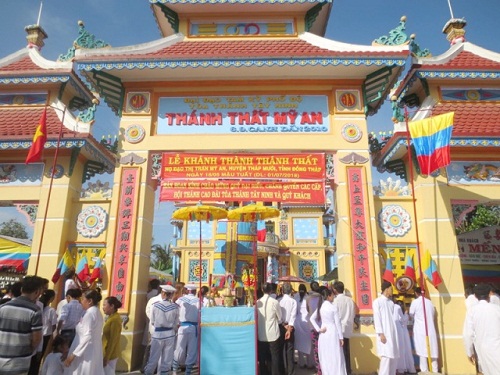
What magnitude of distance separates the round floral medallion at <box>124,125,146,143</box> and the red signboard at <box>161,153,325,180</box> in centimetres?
70

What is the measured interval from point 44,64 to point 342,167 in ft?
27.4

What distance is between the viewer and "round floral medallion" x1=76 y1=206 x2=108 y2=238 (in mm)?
7859

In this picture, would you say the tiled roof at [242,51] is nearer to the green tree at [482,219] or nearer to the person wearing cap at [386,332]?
the person wearing cap at [386,332]

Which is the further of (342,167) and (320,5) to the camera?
(320,5)

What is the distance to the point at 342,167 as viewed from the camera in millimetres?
7688

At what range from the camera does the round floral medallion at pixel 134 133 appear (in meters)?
7.92

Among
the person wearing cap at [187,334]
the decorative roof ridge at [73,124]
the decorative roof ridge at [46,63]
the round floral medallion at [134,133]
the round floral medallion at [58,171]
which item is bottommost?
the person wearing cap at [187,334]

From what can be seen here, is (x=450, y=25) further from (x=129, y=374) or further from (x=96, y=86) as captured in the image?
(x=129, y=374)

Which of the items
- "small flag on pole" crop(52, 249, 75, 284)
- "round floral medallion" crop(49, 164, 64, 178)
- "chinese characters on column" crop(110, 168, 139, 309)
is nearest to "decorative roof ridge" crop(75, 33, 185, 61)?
"round floral medallion" crop(49, 164, 64, 178)

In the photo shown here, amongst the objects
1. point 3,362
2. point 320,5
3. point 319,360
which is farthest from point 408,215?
point 3,362

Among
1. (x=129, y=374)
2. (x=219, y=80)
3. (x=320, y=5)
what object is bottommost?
(x=129, y=374)

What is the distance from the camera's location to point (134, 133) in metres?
7.96

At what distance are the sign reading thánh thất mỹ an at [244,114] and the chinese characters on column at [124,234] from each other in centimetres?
135

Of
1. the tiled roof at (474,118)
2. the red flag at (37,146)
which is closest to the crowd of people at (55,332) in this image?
the red flag at (37,146)
